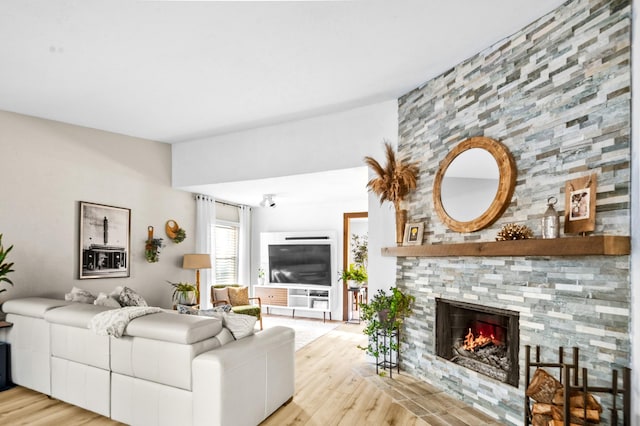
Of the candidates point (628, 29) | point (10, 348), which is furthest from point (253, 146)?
point (628, 29)

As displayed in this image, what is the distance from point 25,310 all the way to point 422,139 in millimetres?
4324

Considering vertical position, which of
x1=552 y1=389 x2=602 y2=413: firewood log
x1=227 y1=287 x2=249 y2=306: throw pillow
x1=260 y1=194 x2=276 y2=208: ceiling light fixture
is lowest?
x1=227 y1=287 x2=249 y2=306: throw pillow

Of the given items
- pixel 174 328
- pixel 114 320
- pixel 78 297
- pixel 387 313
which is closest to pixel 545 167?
pixel 387 313

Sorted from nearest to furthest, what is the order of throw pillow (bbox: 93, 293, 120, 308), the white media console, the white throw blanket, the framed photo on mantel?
the framed photo on mantel → the white throw blanket → throw pillow (bbox: 93, 293, 120, 308) → the white media console

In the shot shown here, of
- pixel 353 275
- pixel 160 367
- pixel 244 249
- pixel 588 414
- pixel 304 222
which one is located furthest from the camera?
pixel 244 249

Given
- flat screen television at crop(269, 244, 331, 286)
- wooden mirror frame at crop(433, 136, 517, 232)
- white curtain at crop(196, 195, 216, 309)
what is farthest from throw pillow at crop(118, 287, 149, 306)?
flat screen television at crop(269, 244, 331, 286)

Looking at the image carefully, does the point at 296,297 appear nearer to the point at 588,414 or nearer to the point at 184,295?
the point at 184,295

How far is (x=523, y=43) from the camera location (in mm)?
2961

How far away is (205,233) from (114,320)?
3.99 metres

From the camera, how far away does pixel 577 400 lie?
2238 millimetres

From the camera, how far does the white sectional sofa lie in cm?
258

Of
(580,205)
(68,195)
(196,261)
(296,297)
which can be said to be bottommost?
(296,297)

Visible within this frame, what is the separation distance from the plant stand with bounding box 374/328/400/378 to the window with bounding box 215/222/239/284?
14.1ft

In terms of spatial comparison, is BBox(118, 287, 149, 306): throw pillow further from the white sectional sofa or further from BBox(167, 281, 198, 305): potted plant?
BBox(167, 281, 198, 305): potted plant
